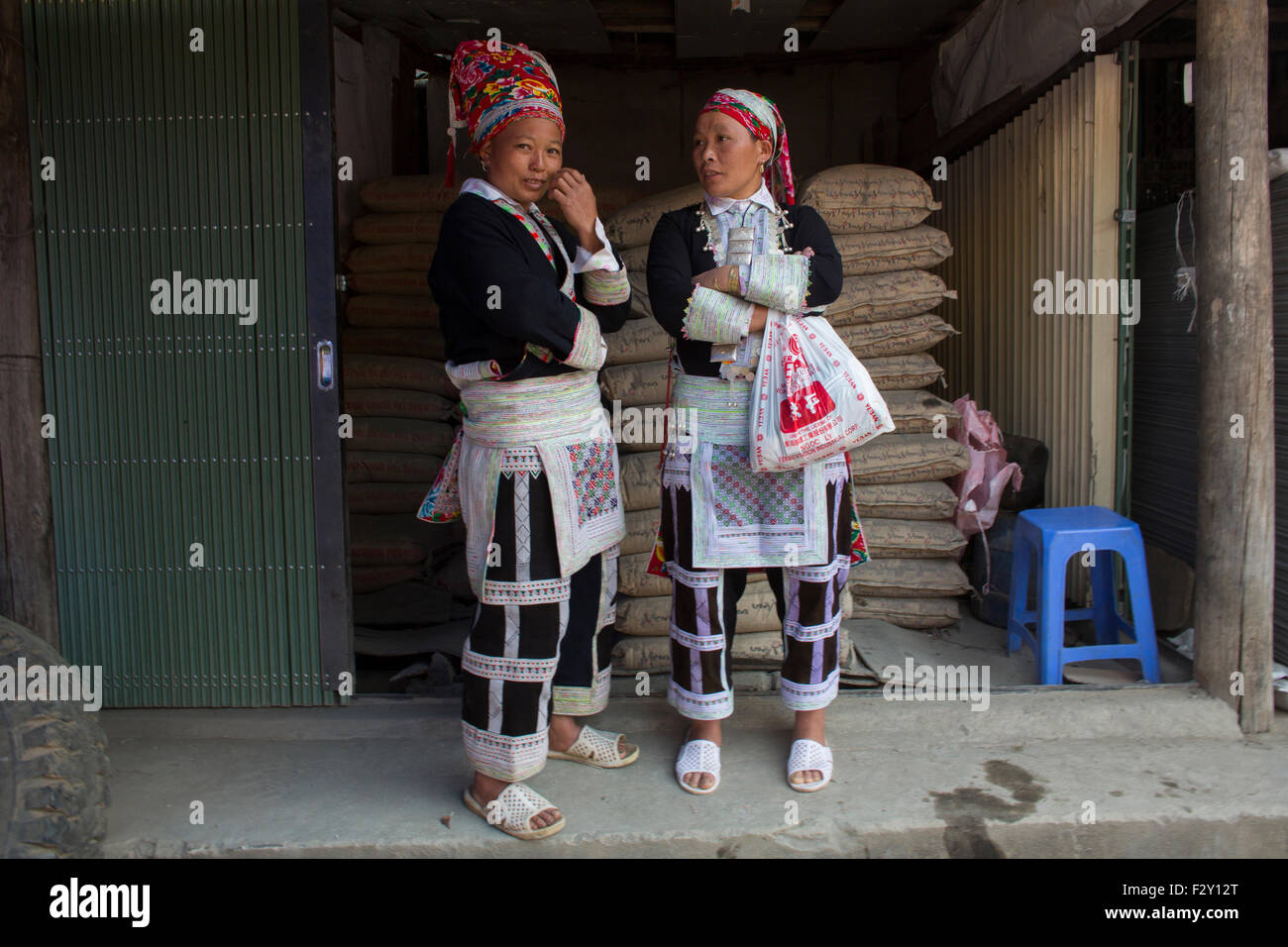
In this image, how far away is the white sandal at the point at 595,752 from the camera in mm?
2984

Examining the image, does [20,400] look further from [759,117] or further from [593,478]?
[759,117]

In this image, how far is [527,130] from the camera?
2.50m

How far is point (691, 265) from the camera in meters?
2.74

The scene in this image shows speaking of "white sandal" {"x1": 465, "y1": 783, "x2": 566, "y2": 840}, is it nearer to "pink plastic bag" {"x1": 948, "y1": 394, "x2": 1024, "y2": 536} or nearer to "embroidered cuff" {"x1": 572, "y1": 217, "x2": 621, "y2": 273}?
"embroidered cuff" {"x1": 572, "y1": 217, "x2": 621, "y2": 273}

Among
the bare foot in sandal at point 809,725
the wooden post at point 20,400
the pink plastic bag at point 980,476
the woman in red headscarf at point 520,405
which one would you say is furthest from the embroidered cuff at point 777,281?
the wooden post at point 20,400

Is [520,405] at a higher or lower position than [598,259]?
lower

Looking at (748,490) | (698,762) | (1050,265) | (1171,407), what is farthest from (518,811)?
(1050,265)

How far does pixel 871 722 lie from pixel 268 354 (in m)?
2.23

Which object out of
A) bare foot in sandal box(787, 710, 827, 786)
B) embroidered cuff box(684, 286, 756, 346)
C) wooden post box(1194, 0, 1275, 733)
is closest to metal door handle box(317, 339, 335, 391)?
embroidered cuff box(684, 286, 756, 346)

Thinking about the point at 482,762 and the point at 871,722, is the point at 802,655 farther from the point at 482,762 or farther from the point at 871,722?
the point at 482,762

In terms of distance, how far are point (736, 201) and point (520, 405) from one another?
820 millimetres

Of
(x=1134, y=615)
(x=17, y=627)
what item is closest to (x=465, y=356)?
(x=17, y=627)

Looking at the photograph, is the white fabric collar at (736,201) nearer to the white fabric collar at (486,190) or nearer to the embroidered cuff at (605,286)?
the embroidered cuff at (605,286)

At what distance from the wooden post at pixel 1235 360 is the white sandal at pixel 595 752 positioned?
6.25 feet
